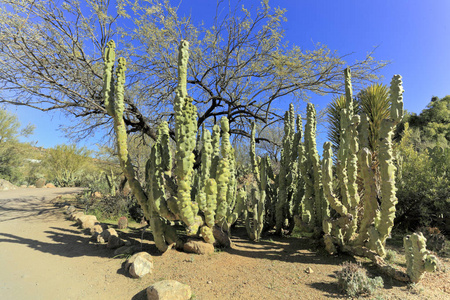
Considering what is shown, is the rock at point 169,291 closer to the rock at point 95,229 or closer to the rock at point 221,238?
the rock at point 221,238

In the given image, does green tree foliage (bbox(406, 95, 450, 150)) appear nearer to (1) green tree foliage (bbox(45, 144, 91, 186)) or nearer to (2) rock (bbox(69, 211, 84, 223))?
(2) rock (bbox(69, 211, 84, 223))

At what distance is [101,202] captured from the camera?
8.55 m

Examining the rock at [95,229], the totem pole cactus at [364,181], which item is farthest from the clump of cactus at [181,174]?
the rock at [95,229]

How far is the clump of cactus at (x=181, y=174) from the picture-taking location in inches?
163

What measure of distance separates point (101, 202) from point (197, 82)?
5683 millimetres

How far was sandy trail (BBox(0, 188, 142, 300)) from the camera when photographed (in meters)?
3.56

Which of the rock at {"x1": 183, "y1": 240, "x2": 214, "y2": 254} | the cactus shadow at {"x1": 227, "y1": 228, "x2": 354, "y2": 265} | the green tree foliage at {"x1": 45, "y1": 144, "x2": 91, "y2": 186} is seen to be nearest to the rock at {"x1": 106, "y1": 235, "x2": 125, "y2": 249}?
the rock at {"x1": 183, "y1": 240, "x2": 214, "y2": 254}

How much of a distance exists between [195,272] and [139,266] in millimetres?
929

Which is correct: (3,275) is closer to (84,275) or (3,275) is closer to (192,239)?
(84,275)

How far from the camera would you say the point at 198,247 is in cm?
457

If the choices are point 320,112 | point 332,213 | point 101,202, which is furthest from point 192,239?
point 320,112

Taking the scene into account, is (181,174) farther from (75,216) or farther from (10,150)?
(10,150)

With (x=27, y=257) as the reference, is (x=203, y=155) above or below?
→ above

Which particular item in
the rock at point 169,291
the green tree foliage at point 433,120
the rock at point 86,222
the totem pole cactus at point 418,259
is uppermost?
the green tree foliage at point 433,120
